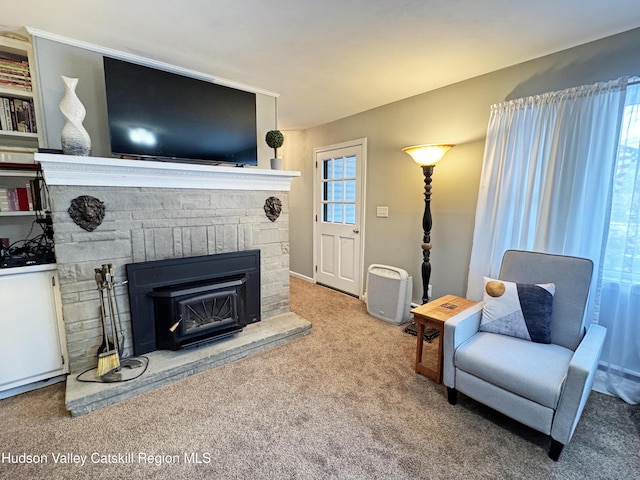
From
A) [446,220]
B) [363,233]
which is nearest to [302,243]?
[363,233]

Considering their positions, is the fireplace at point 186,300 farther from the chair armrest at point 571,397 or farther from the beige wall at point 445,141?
the chair armrest at point 571,397

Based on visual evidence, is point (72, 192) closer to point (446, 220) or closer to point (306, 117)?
point (306, 117)

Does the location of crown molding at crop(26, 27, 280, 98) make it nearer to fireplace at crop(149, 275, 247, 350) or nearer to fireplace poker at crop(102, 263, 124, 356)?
fireplace poker at crop(102, 263, 124, 356)

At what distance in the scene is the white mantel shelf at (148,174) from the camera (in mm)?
1821

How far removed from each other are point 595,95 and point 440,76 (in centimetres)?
111

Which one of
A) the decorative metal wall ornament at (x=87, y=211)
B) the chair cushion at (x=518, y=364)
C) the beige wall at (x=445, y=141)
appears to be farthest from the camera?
the beige wall at (x=445, y=141)

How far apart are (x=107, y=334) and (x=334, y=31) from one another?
2609 mm

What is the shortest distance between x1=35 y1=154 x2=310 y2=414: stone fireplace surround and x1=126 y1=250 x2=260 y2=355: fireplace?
8cm

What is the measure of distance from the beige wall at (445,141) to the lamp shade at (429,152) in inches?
11.8

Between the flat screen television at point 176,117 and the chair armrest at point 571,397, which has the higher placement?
the flat screen television at point 176,117

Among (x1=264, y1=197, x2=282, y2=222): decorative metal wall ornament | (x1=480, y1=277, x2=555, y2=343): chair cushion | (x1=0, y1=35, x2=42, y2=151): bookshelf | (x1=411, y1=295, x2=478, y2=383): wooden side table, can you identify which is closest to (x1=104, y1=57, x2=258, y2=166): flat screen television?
(x1=264, y1=197, x2=282, y2=222): decorative metal wall ornament

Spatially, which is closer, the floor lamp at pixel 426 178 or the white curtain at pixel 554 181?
the white curtain at pixel 554 181

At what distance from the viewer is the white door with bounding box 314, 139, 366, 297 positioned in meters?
3.79

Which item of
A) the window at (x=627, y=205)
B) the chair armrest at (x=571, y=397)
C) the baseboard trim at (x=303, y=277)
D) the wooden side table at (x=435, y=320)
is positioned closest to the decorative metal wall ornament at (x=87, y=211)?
the wooden side table at (x=435, y=320)
